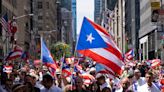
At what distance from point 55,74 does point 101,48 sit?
14.5ft

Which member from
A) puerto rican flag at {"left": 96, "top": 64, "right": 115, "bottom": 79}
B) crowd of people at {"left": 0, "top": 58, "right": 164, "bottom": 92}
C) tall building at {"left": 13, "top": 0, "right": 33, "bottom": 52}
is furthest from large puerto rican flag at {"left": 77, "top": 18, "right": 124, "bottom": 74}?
tall building at {"left": 13, "top": 0, "right": 33, "bottom": 52}

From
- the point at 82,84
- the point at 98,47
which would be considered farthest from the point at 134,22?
the point at 82,84

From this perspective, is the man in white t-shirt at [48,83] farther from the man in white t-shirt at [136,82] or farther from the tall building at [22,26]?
the tall building at [22,26]

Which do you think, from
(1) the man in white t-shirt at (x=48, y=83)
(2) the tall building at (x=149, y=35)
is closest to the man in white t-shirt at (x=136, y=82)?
(1) the man in white t-shirt at (x=48, y=83)

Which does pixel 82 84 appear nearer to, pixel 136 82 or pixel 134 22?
pixel 136 82

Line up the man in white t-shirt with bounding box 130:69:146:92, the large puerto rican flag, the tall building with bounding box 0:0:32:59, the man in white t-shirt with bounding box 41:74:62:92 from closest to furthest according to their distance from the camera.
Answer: the man in white t-shirt with bounding box 41:74:62:92 → the large puerto rican flag → the man in white t-shirt with bounding box 130:69:146:92 → the tall building with bounding box 0:0:32:59

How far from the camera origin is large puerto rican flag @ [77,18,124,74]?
11.3 m

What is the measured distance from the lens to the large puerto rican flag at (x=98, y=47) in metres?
11.3

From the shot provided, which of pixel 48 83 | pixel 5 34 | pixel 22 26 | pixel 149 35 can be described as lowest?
pixel 149 35

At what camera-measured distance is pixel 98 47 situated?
37.5 ft

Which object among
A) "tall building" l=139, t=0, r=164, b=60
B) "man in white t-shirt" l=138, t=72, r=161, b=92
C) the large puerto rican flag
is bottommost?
"tall building" l=139, t=0, r=164, b=60

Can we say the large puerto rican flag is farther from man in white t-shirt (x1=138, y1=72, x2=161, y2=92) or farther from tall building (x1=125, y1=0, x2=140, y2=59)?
tall building (x1=125, y1=0, x2=140, y2=59)

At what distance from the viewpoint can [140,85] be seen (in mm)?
12008

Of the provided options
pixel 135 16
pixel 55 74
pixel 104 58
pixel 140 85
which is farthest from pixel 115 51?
pixel 135 16
